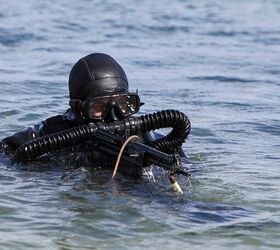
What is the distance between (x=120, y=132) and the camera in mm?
6074

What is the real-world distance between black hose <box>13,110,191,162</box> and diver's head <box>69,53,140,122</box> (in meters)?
0.10

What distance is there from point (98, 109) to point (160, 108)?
3.71 metres

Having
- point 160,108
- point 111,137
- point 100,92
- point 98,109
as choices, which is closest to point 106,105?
point 98,109

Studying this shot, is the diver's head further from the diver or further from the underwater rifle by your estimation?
the underwater rifle

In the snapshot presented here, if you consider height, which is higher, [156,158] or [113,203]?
[156,158]

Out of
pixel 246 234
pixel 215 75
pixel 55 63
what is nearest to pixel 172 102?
pixel 215 75

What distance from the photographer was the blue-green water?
205 inches

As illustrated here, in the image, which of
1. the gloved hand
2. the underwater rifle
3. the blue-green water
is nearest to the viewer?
the blue-green water

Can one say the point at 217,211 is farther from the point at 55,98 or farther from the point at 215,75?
the point at 215,75

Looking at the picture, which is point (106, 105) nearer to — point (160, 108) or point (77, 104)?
point (77, 104)

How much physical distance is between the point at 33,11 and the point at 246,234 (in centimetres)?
1384

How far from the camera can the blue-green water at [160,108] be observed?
17.1ft

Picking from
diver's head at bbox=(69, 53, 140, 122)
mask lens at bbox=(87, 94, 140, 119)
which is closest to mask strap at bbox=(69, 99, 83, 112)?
diver's head at bbox=(69, 53, 140, 122)

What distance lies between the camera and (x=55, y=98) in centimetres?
1016
